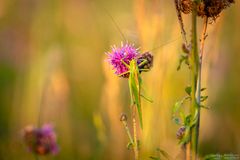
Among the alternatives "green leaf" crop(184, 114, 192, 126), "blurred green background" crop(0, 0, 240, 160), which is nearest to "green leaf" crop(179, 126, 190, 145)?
"green leaf" crop(184, 114, 192, 126)

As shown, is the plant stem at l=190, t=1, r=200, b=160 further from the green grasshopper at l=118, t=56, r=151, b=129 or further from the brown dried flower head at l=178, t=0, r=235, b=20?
the green grasshopper at l=118, t=56, r=151, b=129

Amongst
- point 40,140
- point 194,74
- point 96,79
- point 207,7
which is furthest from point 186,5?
point 96,79

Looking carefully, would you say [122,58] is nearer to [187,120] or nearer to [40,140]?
[187,120]

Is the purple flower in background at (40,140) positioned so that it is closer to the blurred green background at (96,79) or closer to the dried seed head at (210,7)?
the blurred green background at (96,79)

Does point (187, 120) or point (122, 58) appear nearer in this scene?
point (187, 120)

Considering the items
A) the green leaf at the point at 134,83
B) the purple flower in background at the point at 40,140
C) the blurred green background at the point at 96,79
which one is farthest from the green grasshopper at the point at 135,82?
the purple flower in background at the point at 40,140
